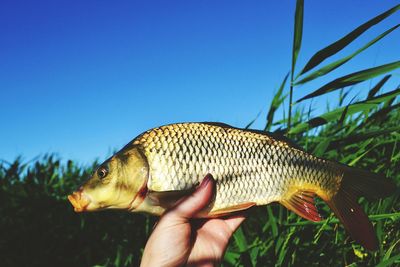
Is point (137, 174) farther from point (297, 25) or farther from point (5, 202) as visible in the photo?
point (5, 202)

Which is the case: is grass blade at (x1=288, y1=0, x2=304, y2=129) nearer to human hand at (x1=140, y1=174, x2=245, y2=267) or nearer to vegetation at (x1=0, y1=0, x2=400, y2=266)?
vegetation at (x1=0, y1=0, x2=400, y2=266)

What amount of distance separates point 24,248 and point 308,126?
360 centimetres

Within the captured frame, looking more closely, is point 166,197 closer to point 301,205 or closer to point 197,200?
point 197,200

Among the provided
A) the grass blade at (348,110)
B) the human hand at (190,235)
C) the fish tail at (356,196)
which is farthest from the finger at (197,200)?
the grass blade at (348,110)

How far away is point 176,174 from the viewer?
2127 mm

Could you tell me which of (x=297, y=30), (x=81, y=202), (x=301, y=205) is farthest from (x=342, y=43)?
(x=81, y=202)

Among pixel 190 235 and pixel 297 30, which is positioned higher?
pixel 297 30

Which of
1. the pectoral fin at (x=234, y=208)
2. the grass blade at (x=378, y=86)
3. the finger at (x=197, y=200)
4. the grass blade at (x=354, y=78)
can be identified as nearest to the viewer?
the finger at (x=197, y=200)

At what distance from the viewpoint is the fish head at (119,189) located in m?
2.13

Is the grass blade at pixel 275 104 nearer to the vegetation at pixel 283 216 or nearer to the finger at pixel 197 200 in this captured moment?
the vegetation at pixel 283 216

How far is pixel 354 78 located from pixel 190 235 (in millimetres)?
1371

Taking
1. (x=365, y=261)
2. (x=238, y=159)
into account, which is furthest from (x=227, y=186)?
(x=365, y=261)

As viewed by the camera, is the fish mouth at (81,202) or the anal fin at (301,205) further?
the anal fin at (301,205)

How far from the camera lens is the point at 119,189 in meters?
2.15
